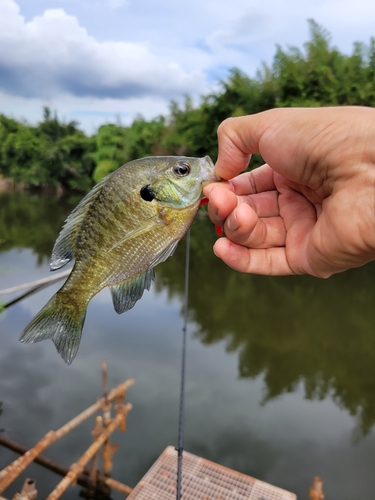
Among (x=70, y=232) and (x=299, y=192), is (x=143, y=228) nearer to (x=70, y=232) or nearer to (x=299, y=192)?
(x=70, y=232)

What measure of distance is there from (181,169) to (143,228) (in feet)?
0.86

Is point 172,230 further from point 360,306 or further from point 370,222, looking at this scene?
point 360,306

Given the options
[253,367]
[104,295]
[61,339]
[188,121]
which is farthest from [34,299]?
[188,121]

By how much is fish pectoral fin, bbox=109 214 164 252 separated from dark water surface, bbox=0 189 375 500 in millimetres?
5073

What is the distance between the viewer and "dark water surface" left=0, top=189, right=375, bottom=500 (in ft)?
19.2

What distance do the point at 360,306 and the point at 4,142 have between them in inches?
1059

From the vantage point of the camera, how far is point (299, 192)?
6.41 feet

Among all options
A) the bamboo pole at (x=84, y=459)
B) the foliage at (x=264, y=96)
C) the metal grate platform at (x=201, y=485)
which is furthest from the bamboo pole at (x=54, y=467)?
the foliage at (x=264, y=96)

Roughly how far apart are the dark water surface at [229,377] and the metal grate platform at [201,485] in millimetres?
1604

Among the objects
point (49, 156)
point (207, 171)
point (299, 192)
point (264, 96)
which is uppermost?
point (264, 96)

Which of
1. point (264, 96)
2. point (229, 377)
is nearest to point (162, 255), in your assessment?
point (229, 377)

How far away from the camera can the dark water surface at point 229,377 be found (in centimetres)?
584

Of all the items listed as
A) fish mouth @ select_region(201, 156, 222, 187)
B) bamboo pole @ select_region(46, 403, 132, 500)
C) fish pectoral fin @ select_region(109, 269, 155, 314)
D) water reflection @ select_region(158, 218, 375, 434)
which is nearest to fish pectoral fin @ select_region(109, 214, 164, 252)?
fish pectoral fin @ select_region(109, 269, 155, 314)

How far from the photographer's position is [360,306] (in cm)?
1080
